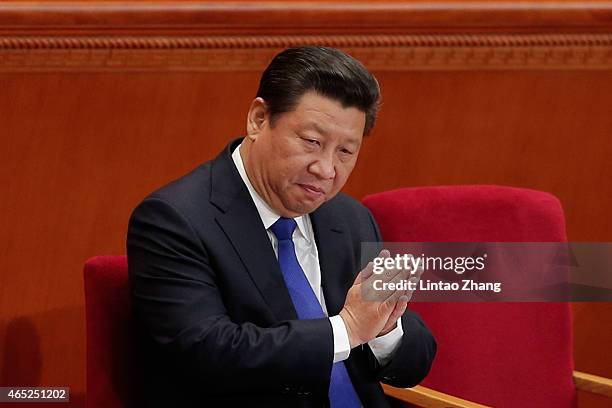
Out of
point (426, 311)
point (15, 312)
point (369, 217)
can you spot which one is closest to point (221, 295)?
point (369, 217)

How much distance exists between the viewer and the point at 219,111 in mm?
1634

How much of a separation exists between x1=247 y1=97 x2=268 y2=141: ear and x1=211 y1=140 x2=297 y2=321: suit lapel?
0.18 ft

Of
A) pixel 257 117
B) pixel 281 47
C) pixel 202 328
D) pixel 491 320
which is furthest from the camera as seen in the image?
pixel 281 47

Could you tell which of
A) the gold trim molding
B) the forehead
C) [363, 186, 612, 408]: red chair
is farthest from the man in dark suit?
the gold trim molding

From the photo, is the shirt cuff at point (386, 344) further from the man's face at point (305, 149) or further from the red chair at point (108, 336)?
the red chair at point (108, 336)

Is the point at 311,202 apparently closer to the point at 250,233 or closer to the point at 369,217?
the point at 250,233

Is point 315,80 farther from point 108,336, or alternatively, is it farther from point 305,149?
point 108,336

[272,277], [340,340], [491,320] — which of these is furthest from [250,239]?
[491,320]

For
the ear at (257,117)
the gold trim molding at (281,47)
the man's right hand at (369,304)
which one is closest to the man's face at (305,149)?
the ear at (257,117)

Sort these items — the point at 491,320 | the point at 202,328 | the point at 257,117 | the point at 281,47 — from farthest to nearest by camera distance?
the point at 281,47 → the point at 491,320 → the point at 257,117 → the point at 202,328

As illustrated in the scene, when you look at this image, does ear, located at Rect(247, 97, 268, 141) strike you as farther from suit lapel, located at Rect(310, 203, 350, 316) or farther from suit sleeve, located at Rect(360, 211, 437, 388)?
suit sleeve, located at Rect(360, 211, 437, 388)

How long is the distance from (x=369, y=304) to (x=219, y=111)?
22.5 inches

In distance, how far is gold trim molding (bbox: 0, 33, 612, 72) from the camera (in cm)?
155

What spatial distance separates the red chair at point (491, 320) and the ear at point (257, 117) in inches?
11.6
